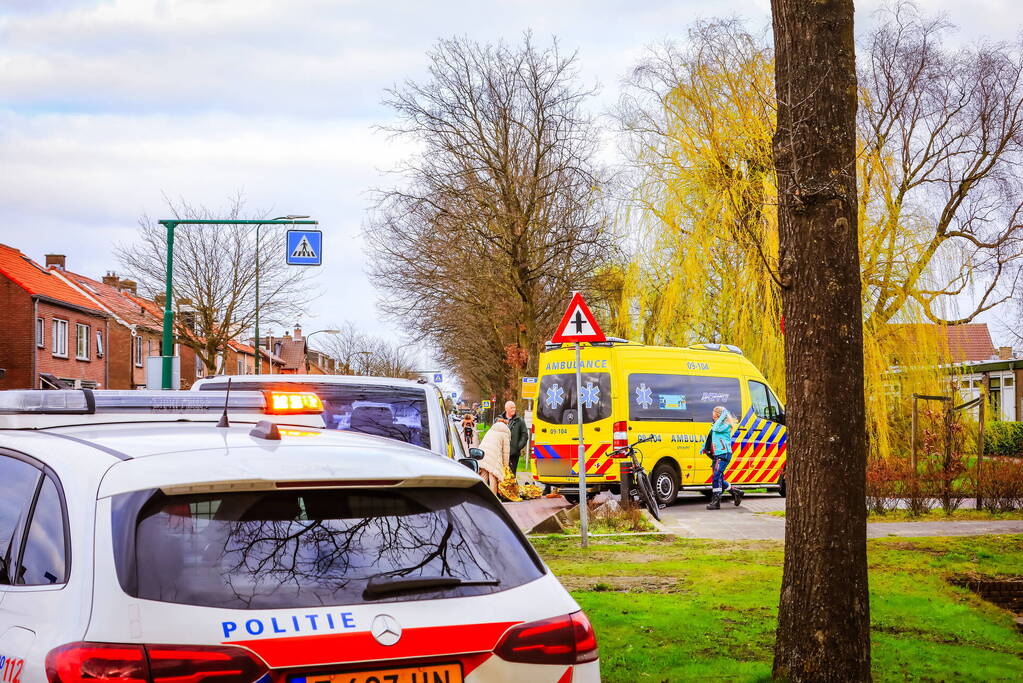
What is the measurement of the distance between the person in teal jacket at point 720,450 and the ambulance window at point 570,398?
1897 millimetres

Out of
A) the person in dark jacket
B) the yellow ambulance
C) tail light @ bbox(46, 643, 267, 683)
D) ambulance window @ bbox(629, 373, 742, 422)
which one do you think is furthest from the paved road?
tail light @ bbox(46, 643, 267, 683)

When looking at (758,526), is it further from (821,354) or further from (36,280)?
(36,280)

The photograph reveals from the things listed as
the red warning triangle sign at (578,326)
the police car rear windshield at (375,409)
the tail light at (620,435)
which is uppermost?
the red warning triangle sign at (578,326)

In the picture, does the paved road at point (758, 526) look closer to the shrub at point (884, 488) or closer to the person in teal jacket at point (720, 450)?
the person in teal jacket at point (720, 450)

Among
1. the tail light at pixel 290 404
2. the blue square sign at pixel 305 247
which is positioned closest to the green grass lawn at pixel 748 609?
the tail light at pixel 290 404

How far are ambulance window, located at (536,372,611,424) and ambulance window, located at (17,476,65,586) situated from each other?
55.6ft

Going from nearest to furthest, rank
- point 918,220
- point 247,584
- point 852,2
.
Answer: point 247,584 < point 852,2 < point 918,220

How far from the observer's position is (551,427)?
21.0m

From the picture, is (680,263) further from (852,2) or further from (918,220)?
(852,2)

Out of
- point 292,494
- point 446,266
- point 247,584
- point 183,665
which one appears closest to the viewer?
point 183,665

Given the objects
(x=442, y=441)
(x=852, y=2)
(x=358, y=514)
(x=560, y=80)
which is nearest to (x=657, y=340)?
(x=560, y=80)

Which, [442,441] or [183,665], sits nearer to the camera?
[183,665]

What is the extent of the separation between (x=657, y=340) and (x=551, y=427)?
24.4 ft

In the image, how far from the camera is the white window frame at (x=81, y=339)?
56.5m
